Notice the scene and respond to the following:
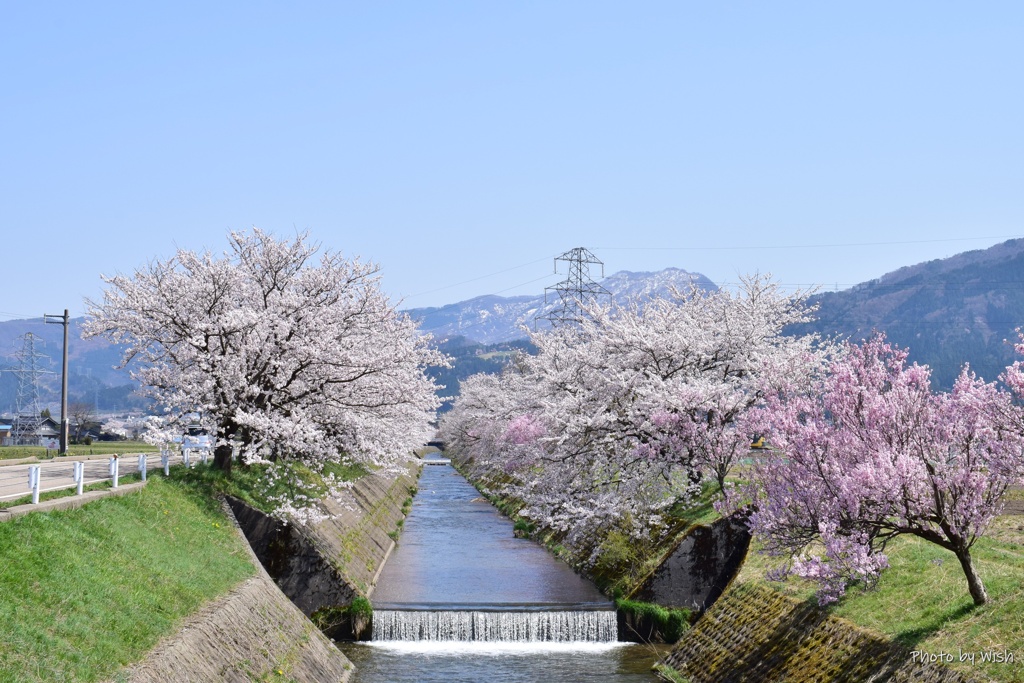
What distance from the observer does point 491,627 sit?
32.3m

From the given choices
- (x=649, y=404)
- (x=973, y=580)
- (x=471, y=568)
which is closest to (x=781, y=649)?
(x=973, y=580)

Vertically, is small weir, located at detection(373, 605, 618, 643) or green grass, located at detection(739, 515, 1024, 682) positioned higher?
green grass, located at detection(739, 515, 1024, 682)

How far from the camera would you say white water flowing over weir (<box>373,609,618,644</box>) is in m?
32.1

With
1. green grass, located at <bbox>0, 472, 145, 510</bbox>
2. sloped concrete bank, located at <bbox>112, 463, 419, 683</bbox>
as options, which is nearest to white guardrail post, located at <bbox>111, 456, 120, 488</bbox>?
green grass, located at <bbox>0, 472, 145, 510</bbox>

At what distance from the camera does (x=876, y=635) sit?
2059 cm

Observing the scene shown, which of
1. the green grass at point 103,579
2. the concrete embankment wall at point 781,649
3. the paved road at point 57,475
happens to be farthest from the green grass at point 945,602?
the paved road at point 57,475

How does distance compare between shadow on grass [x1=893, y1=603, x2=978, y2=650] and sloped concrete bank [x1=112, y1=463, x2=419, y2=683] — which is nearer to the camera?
shadow on grass [x1=893, y1=603, x2=978, y2=650]

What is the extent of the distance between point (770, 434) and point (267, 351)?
2081 cm

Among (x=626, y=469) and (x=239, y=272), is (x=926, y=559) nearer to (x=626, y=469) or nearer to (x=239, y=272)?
(x=626, y=469)

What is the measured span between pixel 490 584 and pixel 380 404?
8795 millimetres

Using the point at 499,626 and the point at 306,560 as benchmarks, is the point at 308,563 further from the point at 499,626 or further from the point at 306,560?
the point at 499,626

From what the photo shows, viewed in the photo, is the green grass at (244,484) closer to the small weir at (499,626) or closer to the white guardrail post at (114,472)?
the white guardrail post at (114,472)

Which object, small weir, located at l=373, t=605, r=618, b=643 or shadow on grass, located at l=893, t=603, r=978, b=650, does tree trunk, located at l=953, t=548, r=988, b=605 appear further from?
small weir, located at l=373, t=605, r=618, b=643

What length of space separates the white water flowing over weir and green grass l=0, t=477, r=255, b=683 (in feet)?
18.5
